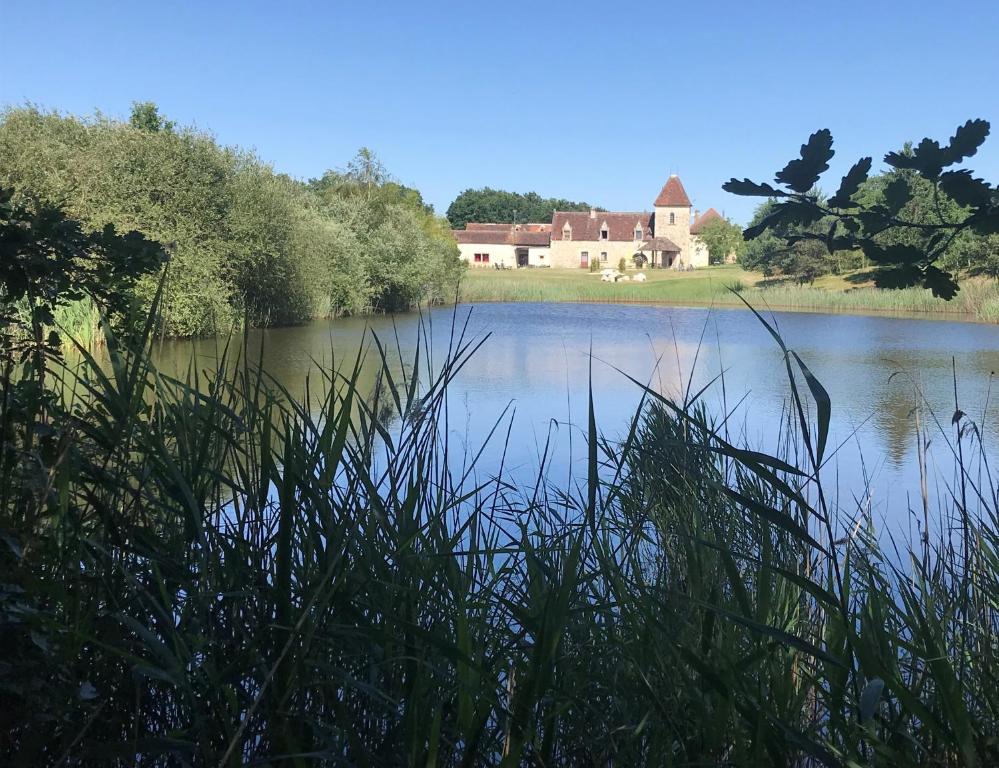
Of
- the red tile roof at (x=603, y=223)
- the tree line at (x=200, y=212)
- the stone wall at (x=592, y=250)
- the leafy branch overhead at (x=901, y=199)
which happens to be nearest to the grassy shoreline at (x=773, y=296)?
the tree line at (x=200, y=212)

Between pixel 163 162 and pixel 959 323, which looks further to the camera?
pixel 959 323

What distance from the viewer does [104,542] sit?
63.7 inches

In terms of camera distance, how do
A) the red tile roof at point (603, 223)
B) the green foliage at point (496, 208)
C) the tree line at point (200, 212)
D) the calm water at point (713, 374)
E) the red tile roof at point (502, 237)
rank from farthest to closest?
the green foliage at point (496, 208) < the red tile roof at point (502, 237) < the red tile roof at point (603, 223) < the tree line at point (200, 212) < the calm water at point (713, 374)

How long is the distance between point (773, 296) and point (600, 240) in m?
37.5

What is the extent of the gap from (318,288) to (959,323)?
43.9 feet

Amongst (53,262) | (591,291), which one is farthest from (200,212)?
Result: (591,291)

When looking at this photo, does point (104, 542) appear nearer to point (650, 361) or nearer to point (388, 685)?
point (388, 685)

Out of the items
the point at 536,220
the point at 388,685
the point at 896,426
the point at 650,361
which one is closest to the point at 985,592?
the point at 388,685

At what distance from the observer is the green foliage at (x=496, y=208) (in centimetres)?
8631

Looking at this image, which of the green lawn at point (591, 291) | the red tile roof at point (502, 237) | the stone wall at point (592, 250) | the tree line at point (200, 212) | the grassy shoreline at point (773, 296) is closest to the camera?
the tree line at point (200, 212)

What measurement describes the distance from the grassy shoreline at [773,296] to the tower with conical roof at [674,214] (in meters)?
21.8

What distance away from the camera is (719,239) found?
55938mm

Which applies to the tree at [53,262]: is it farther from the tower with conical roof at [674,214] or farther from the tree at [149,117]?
the tower with conical roof at [674,214]

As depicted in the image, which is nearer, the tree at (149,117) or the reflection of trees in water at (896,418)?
the reflection of trees in water at (896,418)
